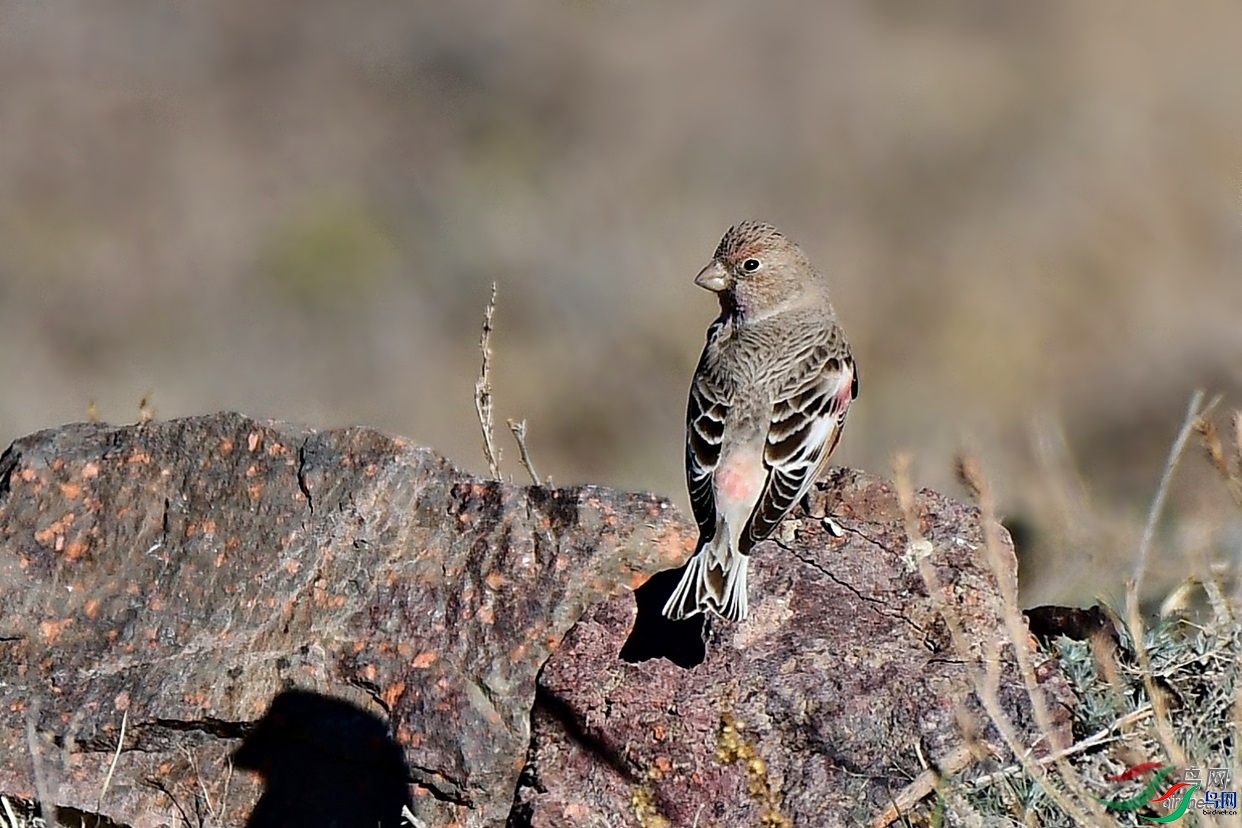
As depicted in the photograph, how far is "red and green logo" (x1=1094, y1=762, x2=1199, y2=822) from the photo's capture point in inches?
181

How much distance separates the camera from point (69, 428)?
655 centimetres

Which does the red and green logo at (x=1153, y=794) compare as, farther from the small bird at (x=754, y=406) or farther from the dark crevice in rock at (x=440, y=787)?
the dark crevice in rock at (x=440, y=787)

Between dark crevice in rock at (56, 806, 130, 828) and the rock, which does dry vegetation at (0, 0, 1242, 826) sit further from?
dark crevice in rock at (56, 806, 130, 828)

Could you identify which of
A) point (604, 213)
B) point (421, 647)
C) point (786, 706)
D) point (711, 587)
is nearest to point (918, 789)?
point (786, 706)

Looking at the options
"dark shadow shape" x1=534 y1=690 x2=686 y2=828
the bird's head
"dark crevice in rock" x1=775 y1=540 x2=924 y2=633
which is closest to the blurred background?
the bird's head

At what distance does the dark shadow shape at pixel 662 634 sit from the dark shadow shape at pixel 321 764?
820 millimetres

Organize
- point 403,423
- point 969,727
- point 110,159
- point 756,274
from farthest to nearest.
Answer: point 110,159 → point 403,423 → point 756,274 → point 969,727

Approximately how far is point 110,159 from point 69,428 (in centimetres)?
1692

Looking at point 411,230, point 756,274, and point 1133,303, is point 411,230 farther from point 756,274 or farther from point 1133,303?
point 756,274

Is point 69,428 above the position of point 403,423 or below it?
below

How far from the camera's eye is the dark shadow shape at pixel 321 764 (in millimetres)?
5582

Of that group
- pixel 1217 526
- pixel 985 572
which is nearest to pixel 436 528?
pixel 985 572

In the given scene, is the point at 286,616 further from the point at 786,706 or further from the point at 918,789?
the point at 918,789

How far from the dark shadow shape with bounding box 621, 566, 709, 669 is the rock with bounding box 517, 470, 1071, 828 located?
0.09ft
